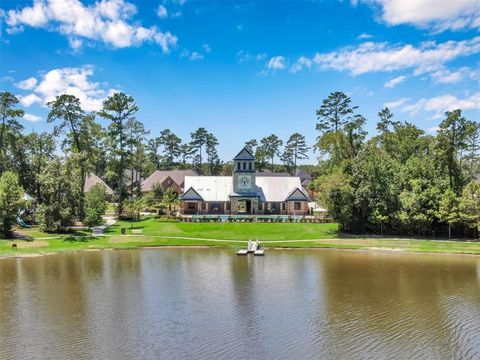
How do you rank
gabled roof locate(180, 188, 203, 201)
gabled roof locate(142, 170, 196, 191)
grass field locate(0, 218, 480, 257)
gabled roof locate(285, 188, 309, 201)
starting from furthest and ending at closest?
gabled roof locate(142, 170, 196, 191), gabled roof locate(285, 188, 309, 201), gabled roof locate(180, 188, 203, 201), grass field locate(0, 218, 480, 257)

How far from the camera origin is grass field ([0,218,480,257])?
159 ft

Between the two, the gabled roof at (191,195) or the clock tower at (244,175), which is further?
the clock tower at (244,175)

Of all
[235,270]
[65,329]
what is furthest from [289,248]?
[65,329]

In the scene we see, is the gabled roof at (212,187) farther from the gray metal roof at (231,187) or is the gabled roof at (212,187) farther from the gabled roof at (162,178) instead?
the gabled roof at (162,178)

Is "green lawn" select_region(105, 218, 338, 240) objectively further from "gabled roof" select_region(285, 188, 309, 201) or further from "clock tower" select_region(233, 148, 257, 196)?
"clock tower" select_region(233, 148, 257, 196)

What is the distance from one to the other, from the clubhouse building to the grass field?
9.06 meters

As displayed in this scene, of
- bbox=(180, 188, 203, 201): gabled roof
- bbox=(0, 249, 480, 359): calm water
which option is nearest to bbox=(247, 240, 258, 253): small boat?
bbox=(0, 249, 480, 359): calm water

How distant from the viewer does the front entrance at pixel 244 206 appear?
72250 mm

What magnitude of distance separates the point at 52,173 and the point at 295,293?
36965mm

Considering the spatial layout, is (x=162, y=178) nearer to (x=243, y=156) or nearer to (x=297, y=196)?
(x=243, y=156)

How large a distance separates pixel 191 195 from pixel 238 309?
1836 inches

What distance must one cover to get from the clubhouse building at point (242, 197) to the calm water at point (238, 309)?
29.8m

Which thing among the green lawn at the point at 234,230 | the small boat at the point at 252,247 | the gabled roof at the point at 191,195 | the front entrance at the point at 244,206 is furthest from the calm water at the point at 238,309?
the front entrance at the point at 244,206

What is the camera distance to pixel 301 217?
68.0 meters
